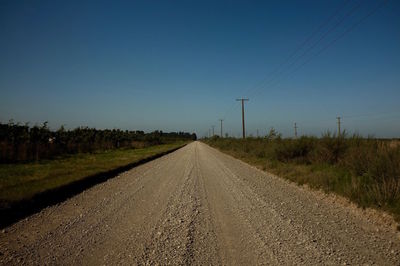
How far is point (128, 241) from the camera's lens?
3.94 m

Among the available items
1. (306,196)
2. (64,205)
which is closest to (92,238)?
(64,205)

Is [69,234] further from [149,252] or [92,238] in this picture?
[149,252]

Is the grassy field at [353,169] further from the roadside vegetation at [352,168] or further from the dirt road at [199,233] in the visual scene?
the dirt road at [199,233]

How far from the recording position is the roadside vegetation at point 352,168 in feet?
19.5

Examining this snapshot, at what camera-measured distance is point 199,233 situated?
4.30 m

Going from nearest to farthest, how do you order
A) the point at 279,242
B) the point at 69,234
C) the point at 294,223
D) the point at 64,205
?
1. the point at 279,242
2. the point at 69,234
3. the point at 294,223
4. the point at 64,205

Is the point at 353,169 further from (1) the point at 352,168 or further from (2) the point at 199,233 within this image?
(2) the point at 199,233

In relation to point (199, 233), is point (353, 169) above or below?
above

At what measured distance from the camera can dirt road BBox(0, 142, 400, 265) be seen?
3393mm

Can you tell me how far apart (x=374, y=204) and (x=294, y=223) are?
2516 mm

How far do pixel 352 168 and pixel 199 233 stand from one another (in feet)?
24.8

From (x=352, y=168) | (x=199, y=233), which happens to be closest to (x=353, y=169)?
(x=352, y=168)

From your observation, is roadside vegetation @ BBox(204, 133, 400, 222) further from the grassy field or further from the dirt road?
the dirt road

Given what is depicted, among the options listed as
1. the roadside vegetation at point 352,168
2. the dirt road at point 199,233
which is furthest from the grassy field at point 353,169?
the dirt road at point 199,233
